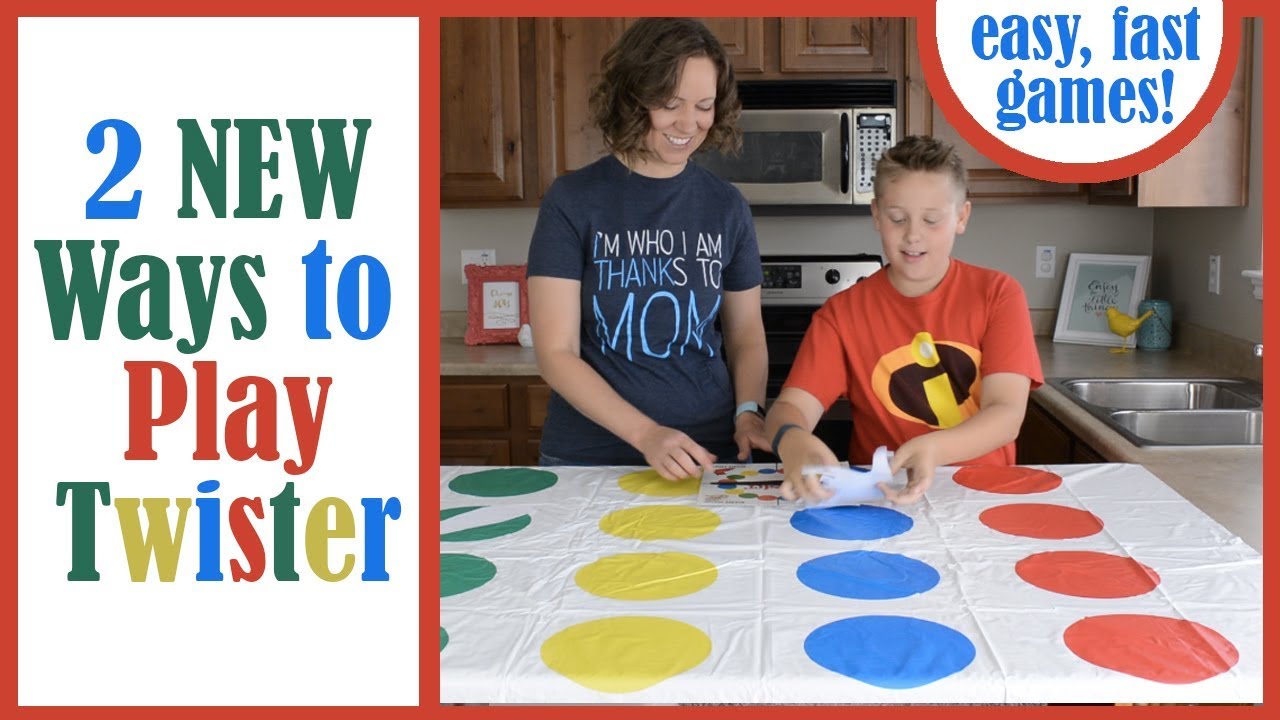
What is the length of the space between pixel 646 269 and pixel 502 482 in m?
0.37

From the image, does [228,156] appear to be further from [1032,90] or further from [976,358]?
[976,358]

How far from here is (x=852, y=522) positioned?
1271 millimetres

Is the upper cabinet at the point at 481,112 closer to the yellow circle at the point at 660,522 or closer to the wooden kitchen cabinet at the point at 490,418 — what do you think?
the wooden kitchen cabinet at the point at 490,418

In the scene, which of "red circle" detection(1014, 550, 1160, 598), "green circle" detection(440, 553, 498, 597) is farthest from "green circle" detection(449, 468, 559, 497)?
"red circle" detection(1014, 550, 1160, 598)

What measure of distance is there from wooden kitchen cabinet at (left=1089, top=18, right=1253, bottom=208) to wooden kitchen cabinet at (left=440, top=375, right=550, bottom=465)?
1.55 m

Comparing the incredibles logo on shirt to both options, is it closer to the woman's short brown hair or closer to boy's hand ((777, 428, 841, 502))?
boy's hand ((777, 428, 841, 502))

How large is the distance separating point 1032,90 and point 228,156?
2.84 ft

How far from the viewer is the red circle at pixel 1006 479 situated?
1405 mm

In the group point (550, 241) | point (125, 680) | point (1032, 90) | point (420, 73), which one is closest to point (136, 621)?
point (125, 680)

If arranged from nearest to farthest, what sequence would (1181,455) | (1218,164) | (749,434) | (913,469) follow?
(913,469) → (749,434) → (1181,455) → (1218,164)

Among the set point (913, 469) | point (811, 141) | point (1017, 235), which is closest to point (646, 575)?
point (913, 469)

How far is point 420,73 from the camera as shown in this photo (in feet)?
2.86

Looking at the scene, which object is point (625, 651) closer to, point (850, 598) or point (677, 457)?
point (850, 598)

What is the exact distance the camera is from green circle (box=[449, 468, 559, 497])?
4.72 ft
